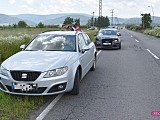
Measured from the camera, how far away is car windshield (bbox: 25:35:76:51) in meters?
6.24

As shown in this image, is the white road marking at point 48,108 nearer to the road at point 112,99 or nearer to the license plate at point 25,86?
the road at point 112,99

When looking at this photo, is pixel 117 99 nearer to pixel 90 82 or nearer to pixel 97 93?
pixel 97 93

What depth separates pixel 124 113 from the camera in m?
4.47

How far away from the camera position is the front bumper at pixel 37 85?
15.6ft

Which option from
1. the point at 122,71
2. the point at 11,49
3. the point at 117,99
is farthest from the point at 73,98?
the point at 11,49

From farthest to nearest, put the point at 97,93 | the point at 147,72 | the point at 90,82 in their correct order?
the point at 147,72, the point at 90,82, the point at 97,93

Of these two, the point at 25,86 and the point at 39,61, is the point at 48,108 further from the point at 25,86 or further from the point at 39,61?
the point at 39,61

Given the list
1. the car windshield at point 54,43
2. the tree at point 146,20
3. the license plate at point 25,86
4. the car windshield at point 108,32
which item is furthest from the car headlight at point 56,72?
the tree at point 146,20

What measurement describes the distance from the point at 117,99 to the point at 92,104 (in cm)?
67

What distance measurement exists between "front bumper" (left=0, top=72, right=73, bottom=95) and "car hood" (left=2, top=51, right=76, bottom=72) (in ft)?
0.72

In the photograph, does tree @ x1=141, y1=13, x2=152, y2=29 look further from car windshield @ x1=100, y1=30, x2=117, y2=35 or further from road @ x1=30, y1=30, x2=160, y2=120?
road @ x1=30, y1=30, x2=160, y2=120

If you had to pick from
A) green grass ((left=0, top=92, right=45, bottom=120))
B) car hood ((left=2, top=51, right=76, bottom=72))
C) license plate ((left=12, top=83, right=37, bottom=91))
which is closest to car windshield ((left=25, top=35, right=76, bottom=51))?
car hood ((left=2, top=51, right=76, bottom=72))

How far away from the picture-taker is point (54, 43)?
253 inches

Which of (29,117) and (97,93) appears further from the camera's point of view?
(97,93)
